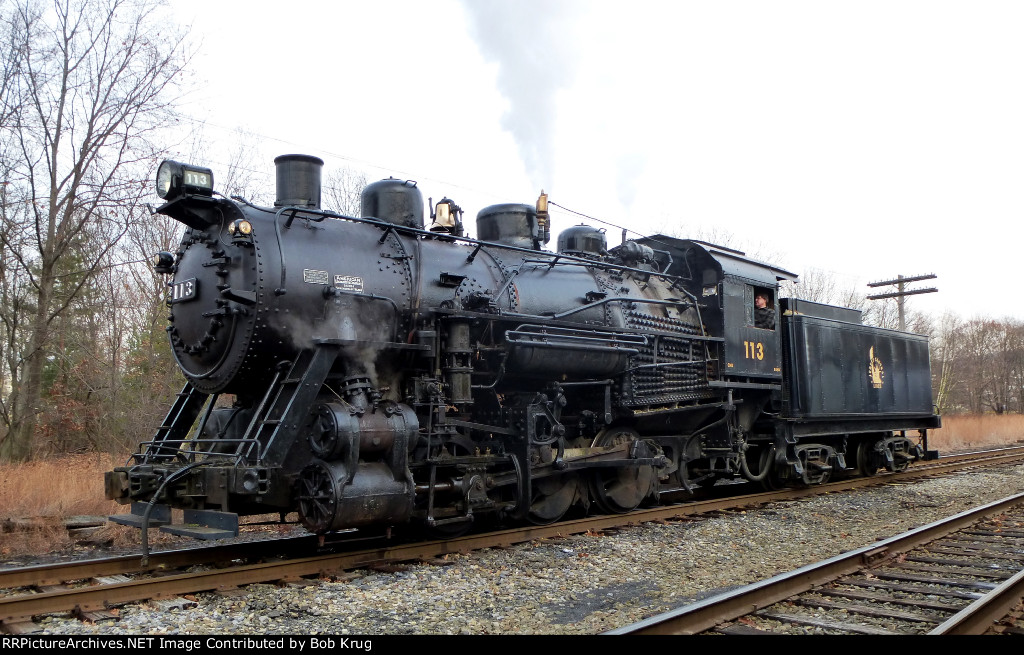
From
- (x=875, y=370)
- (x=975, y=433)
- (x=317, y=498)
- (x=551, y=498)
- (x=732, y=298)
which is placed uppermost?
(x=732, y=298)

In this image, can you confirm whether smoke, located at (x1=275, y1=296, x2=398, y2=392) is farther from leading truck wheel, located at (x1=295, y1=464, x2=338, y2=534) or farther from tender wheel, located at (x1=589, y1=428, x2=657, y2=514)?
tender wheel, located at (x1=589, y1=428, x2=657, y2=514)

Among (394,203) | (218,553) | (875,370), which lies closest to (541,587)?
(218,553)

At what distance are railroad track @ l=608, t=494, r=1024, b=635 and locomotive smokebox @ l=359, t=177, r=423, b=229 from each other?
194 inches

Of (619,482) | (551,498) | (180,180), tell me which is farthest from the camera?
(619,482)

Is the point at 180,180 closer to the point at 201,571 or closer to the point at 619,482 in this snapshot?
the point at 201,571

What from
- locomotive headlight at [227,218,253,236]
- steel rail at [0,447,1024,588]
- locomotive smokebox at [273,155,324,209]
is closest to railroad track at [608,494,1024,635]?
steel rail at [0,447,1024,588]

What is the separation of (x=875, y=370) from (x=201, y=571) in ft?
40.2

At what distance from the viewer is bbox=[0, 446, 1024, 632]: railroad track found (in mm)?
5124

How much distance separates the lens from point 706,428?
10.8 m

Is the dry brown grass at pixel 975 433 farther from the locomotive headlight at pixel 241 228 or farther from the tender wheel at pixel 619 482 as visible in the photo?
the locomotive headlight at pixel 241 228

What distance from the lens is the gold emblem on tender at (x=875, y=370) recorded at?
14.1 metres

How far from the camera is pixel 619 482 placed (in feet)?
31.9

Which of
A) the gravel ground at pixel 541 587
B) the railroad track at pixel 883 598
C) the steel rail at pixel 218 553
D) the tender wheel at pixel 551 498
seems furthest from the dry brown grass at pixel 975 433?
the railroad track at pixel 883 598
